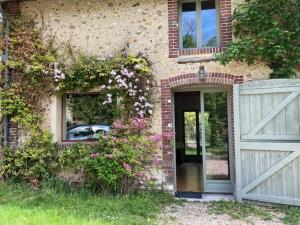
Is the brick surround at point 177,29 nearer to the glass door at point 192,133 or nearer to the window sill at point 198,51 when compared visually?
the window sill at point 198,51

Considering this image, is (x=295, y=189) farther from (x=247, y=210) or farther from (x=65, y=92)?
(x=65, y=92)

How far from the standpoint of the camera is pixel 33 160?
8672 millimetres

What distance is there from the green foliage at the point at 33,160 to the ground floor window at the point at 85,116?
0.64 m

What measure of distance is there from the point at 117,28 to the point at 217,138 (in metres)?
3.76

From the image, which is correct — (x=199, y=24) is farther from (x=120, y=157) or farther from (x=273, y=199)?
(x=273, y=199)

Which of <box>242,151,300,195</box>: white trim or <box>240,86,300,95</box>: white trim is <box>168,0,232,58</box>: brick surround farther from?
<box>242,151,300,195</box>: white trim

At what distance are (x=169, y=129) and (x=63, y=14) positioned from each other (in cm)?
418

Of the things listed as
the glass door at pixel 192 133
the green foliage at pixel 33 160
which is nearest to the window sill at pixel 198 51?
the green foliage at pixel 33 160

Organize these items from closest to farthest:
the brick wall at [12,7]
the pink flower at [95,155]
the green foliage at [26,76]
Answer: the pink flower at [95,155] < the green foliage at [26,76] < the brick wall at [12,7]

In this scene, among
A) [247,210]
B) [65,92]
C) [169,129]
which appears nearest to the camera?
[247,210]

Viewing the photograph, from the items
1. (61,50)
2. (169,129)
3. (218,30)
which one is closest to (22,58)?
(61,50)

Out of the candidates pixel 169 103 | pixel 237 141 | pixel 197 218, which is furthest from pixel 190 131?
pixel 197 218

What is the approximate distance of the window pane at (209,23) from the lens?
8422 millimetres

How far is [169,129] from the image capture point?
8273 millimetres
